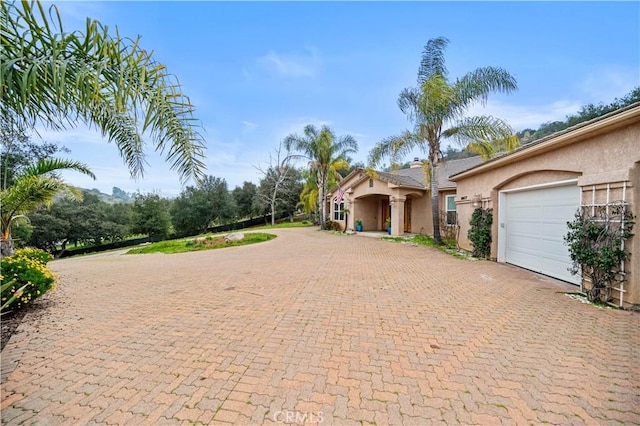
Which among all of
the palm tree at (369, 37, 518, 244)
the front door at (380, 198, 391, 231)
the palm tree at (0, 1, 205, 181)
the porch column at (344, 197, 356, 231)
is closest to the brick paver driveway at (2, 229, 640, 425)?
the palm tree at (0, 1, 205, 181)

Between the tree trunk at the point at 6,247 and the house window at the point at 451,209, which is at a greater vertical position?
the house window at the point at 451,209

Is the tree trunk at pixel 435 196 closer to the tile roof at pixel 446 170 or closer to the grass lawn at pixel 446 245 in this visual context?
the grass lawn at pixel 446 245

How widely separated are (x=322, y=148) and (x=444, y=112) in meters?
9.95

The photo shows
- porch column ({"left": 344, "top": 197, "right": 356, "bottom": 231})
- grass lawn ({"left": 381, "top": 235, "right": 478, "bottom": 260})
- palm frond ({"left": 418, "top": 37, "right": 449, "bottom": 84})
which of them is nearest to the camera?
grass lawn ({"left": 381, "top": 235, "right": 478, "bottom": 260})

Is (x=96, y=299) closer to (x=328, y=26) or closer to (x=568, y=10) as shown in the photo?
(x=328, y=26)

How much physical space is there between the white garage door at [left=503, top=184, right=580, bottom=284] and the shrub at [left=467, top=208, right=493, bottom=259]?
562 millimetres

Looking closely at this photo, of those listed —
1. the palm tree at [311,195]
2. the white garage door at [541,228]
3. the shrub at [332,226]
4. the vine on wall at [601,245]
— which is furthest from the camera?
the palm tree at [311,195]

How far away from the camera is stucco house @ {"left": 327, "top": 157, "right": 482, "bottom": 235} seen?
16097 millimetres

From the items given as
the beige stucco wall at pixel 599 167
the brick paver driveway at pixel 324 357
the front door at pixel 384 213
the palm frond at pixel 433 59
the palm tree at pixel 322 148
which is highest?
the palm frond at pixel 433 59

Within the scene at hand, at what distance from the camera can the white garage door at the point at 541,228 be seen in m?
6.41

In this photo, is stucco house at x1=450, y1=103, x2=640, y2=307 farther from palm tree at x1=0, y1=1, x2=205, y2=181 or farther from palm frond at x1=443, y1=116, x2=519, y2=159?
palm tree at x1=0, y1=1, x2=205, y2=181

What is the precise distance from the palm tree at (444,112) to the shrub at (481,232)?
9.50 ft

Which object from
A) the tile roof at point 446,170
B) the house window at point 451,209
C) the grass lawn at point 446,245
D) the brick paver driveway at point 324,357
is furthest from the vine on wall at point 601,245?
the tile roof at point 446,170

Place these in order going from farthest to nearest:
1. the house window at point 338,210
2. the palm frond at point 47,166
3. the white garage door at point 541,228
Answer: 1. the house window at point 338,210
2. the white garage door at point 541,228
3. the palm frond at point 47,166
